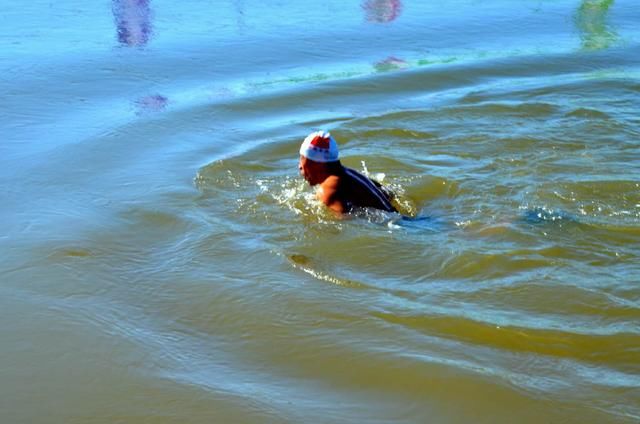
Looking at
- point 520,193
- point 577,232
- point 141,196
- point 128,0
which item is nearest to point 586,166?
point 520,193

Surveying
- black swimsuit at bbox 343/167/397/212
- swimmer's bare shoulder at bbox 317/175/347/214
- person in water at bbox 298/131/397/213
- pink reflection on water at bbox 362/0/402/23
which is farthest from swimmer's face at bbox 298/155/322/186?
pink reflection on water at bbox 362/0/402/23

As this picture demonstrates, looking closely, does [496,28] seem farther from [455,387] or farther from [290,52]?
[455,387]

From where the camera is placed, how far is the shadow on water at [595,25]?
12.7 metres

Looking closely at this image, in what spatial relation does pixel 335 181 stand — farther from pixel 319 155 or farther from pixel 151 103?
pixel 151 103

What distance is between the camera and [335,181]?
6883mm

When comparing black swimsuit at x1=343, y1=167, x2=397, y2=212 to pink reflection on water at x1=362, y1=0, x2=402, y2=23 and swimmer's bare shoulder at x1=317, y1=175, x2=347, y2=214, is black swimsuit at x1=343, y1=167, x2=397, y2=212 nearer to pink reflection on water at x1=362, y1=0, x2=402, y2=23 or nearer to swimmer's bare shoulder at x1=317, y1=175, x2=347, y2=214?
swimmer's bare shoulder at x1=317, y1=175, x2=347, y2=214

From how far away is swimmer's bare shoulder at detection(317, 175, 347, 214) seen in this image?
687 centimetres

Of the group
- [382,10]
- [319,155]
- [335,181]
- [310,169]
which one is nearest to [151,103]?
[310,169]

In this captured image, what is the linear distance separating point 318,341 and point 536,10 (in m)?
11.1

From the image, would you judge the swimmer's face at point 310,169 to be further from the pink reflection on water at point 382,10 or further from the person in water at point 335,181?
the pink reflection on water at point 382,10

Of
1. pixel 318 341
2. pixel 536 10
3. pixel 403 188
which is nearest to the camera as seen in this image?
pixel 318 341

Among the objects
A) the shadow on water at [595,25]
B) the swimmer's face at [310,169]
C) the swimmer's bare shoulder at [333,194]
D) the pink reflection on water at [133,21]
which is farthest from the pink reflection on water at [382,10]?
the swimmer's bare shoulder at [333,194]

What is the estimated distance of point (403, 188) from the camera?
25.5 ft

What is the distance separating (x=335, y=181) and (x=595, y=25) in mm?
8299
